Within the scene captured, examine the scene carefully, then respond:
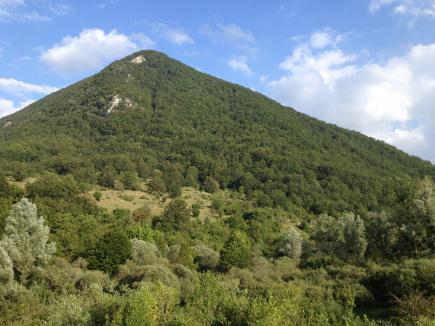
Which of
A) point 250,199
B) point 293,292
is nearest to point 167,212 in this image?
point 250,199

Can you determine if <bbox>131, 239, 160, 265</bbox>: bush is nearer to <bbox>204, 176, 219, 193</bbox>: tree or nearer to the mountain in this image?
the mountain

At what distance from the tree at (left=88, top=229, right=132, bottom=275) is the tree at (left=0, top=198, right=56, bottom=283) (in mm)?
4767

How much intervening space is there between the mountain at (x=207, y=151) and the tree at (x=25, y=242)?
62923mm

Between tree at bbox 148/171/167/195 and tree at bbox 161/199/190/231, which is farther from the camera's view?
tree at bbox 148/171/167/195

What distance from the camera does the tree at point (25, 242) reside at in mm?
44656

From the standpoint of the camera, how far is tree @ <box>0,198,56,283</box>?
44656 millimetres

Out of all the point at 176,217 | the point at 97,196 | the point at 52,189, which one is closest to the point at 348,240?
the point at 176,217

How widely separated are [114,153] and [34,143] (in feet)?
82.4

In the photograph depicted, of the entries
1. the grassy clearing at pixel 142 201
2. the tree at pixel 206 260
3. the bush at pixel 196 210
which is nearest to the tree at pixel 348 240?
the tree at pixel 206 260

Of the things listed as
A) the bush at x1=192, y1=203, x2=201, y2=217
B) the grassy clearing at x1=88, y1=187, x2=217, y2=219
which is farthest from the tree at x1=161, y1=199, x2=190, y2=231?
the bush at x1=192, y1=203, x2=201, y2=217

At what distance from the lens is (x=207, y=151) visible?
165125mm

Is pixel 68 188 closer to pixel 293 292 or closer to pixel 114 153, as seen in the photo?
pixel 114 153

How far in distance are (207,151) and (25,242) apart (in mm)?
120477

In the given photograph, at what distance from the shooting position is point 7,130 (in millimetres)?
171875
